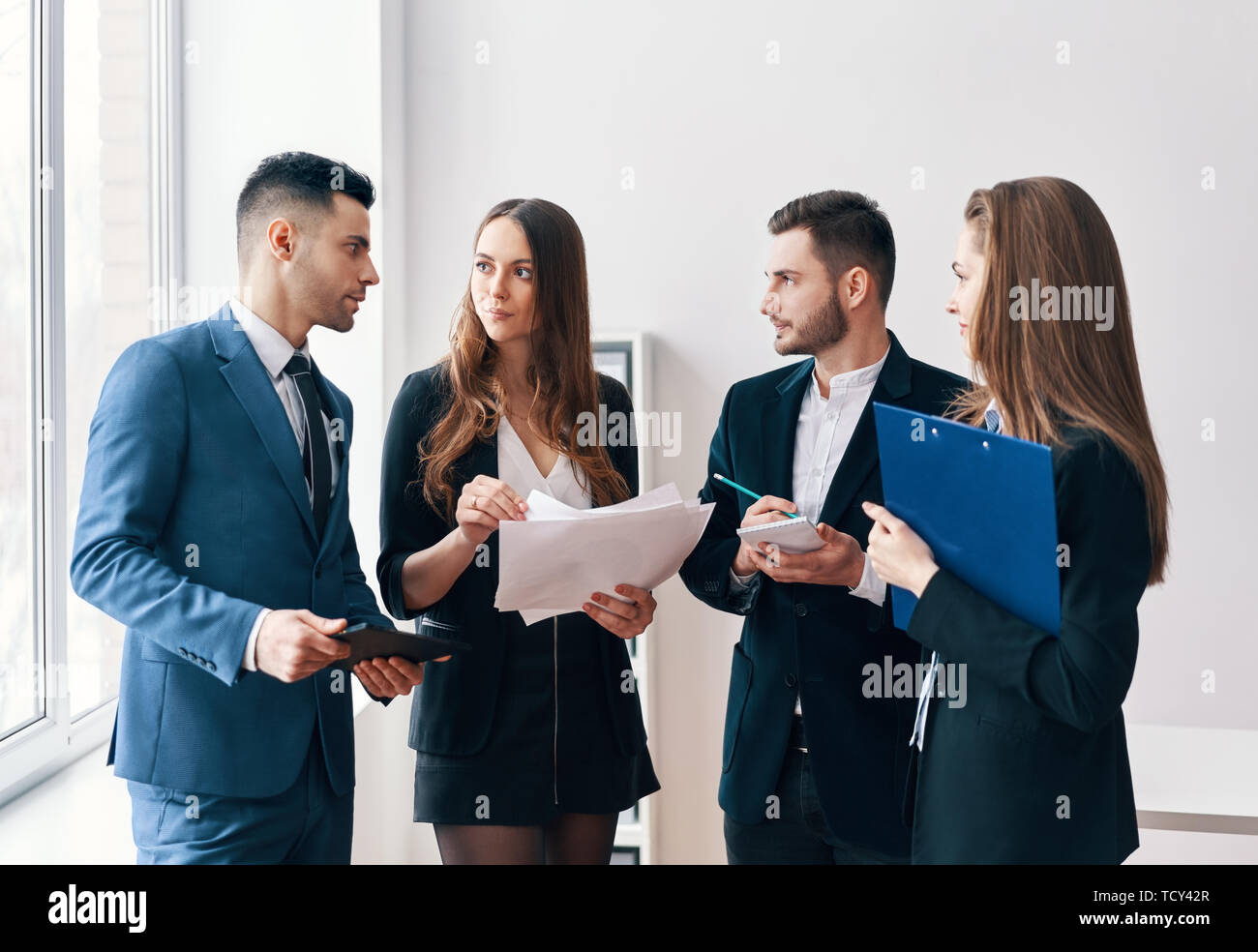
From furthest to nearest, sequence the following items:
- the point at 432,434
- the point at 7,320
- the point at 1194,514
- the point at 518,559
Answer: the point at 1194,514 → the point at 7,320 → the point at 432,434 → the point at 518,559

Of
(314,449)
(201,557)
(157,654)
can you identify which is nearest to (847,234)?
(314,449)

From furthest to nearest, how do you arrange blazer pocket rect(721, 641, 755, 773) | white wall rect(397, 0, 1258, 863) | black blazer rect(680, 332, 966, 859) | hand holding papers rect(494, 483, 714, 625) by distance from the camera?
white wall rect(397, 0, 1258, 863) → blazer pocket rect(721, 641, 755, 773) → black blazer rect(680, 332, 966, 859) → hand holding papers rect(494, 483, 714, 625)

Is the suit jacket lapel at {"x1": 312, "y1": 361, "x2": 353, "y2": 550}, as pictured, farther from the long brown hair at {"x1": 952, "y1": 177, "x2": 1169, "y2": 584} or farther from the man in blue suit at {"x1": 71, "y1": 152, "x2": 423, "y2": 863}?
the long brown hair at {"x1": 952, "y1": 177, "x2": 1169, "y2": 584}

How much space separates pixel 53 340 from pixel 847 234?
65.5 inches

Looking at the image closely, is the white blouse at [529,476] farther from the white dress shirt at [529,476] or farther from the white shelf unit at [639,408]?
the white shelf unit at [639,408]

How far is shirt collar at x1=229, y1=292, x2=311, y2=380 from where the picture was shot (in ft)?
5.03

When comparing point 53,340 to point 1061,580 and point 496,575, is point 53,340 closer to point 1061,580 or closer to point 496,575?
point 496,575

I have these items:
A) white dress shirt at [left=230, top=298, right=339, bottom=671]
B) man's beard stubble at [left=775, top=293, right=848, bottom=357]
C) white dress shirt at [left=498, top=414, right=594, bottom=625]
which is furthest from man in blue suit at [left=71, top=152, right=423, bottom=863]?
man's beard stubble at [left=775, top=293, right=848, bottom=357]

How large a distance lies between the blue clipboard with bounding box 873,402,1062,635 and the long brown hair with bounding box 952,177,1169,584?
4.4 inches

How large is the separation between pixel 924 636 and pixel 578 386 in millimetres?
835

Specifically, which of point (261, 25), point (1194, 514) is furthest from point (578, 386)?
point (1194, 514)

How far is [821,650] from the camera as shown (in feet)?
5.81
